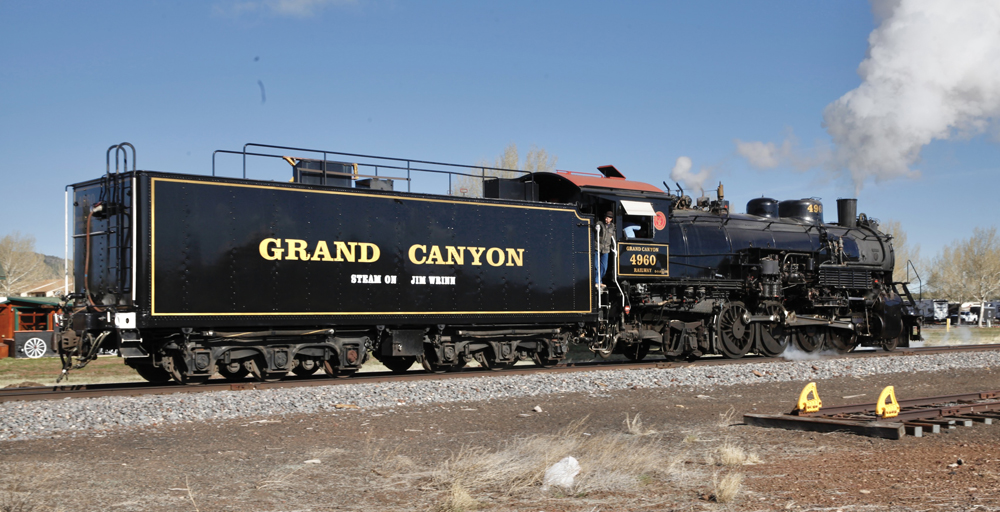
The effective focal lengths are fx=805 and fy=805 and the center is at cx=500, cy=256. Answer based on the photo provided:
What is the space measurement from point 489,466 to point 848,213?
19.3 m

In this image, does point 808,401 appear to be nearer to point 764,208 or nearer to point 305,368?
point 305,368

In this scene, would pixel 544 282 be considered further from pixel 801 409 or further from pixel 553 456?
pixel 553 456

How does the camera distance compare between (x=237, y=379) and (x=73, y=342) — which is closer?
(x=73, y=342)

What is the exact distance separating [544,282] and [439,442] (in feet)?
25.1

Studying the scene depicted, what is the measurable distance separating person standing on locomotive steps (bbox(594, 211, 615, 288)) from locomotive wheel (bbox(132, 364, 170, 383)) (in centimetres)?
838

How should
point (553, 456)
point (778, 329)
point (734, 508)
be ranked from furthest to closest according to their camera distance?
point (778, 329), point (553, 456), point (734, 508)

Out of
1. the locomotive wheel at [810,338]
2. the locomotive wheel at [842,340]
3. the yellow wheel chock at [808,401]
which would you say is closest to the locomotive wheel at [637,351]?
the locomotive wheel at [810,338]

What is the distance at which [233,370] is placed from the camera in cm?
1341

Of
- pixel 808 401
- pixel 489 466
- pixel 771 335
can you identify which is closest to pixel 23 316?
pixel 771 335

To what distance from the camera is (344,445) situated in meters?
8.36

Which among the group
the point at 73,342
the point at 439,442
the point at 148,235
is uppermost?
the point at 148,235

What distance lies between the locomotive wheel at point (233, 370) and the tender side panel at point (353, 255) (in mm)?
1053

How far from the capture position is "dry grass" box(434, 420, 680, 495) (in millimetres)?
6441

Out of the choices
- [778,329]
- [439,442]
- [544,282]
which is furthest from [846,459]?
[778,329]
